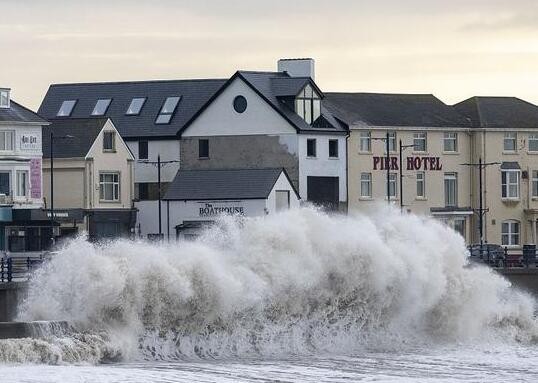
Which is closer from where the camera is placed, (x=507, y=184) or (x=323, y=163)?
(x=323, y=163)

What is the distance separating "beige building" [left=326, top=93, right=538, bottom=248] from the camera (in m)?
85.9

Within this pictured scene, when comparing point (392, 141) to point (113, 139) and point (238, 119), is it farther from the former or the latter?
point (113, 139)

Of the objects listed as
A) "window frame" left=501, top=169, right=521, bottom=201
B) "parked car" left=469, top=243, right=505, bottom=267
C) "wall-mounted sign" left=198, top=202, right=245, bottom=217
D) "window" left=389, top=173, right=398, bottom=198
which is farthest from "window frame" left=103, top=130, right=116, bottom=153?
"window frame" left=501, top=169, right=521, bottom=201

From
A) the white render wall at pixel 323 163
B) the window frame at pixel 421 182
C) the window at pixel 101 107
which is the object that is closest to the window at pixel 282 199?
the white render wall at pixel 323 163

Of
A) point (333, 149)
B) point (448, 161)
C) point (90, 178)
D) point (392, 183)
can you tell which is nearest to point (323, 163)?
point (333, 149)

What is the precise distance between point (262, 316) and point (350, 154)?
3856cm

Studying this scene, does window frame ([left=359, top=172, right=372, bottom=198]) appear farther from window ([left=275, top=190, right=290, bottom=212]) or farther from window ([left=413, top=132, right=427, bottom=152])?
window ([left=275, top=190, right=290, bottom=212])

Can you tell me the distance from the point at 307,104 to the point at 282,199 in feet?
19.2

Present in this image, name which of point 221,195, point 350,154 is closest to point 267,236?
point 221,195

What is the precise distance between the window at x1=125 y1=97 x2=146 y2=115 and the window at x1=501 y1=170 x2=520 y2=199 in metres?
17.3

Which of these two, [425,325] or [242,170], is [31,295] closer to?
[425,325]

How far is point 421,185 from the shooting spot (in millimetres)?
87125

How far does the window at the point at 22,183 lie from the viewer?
78.1 metres

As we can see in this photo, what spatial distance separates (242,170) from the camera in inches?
3214
